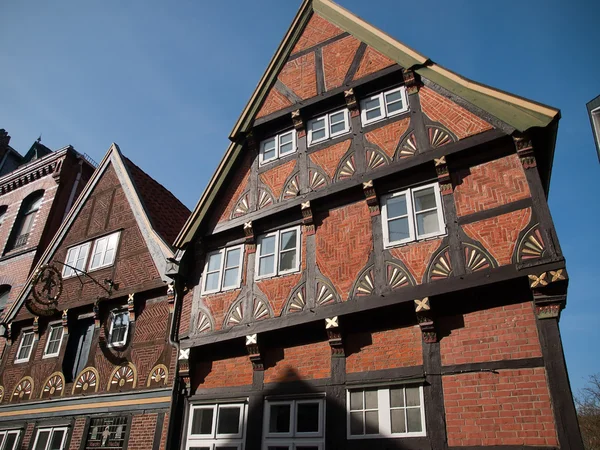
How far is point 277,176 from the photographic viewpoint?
12109 millimetres

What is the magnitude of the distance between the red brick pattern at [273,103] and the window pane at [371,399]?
7.82 meters

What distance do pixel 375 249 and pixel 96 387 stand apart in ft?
27.8

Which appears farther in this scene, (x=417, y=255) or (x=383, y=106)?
(x=383, y=106)

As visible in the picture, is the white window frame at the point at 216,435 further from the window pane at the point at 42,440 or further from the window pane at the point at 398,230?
the window pane at the point at 42,440

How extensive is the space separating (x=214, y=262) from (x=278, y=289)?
99.0 inches

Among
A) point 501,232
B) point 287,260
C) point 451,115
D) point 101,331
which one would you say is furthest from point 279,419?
point 451,115

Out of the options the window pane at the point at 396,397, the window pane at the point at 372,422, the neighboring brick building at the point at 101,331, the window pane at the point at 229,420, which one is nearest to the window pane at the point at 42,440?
the neighboring brick building at the point at 101,331

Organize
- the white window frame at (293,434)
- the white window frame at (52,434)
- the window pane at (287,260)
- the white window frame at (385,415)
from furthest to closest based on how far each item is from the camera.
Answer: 1. the white window frame at (52,434)
2. the window pane at (287,260)
3. the white window frame at (293,434)
4. the white window frame at (385,415)

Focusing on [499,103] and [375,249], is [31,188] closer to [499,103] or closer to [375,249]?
[375,249]

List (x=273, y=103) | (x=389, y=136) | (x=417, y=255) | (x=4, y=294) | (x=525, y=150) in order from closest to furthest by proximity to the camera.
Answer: (x=525, y=150)
(x=417, y=255)
(x=389, y=136)
(x=273, y=103)
(x=4, y=294)

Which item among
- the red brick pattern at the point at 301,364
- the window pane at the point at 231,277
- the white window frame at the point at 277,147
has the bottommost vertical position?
the red brick pattern at the point at 301,364

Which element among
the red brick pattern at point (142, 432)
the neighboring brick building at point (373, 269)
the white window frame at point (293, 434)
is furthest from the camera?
the red brick pattern at point (142, 432)

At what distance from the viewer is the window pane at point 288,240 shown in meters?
11.0

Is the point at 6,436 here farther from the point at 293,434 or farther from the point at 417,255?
the point at 417,255
